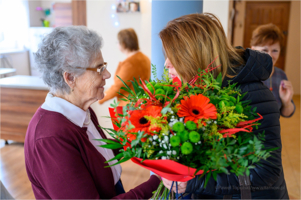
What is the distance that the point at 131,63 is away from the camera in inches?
130

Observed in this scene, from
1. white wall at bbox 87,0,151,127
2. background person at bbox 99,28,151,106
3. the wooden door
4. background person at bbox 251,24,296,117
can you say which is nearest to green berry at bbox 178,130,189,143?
background person at bbox 251,24,296,117

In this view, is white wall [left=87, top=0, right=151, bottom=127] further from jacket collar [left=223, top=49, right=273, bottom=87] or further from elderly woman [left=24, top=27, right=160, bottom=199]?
jacket collar [left=223, top=49, right=273, bottom=87]

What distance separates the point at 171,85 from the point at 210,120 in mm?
208

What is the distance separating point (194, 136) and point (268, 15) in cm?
798

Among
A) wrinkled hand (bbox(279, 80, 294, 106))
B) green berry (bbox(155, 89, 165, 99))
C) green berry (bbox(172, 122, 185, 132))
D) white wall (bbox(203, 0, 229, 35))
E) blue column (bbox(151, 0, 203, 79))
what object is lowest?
wrinkled hand (bbox(279, 80, 294, 106))

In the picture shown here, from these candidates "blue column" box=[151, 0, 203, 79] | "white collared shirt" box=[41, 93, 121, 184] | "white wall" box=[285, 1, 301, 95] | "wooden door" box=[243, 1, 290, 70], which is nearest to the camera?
"white collared shirt" box=[41, 93, 121, 184]

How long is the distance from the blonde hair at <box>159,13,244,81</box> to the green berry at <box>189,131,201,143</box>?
18.5 inches

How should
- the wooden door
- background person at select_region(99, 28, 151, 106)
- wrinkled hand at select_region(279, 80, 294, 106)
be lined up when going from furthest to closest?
the wooden door
background person at select_region(99, 28, 151, 106)
wrinkled hand at select_region(279, 80, 294, 106)

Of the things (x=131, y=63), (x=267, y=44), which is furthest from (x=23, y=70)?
(x=267, y=44)

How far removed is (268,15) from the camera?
7.48m

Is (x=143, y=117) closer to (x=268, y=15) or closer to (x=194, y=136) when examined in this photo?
(x=194, y=136)

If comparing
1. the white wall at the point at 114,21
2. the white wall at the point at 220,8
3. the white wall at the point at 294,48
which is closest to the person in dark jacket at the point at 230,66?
the white wall at the point at 220,8

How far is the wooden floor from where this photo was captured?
2.87 m

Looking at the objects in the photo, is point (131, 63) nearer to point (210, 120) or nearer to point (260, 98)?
point (260, 98)
